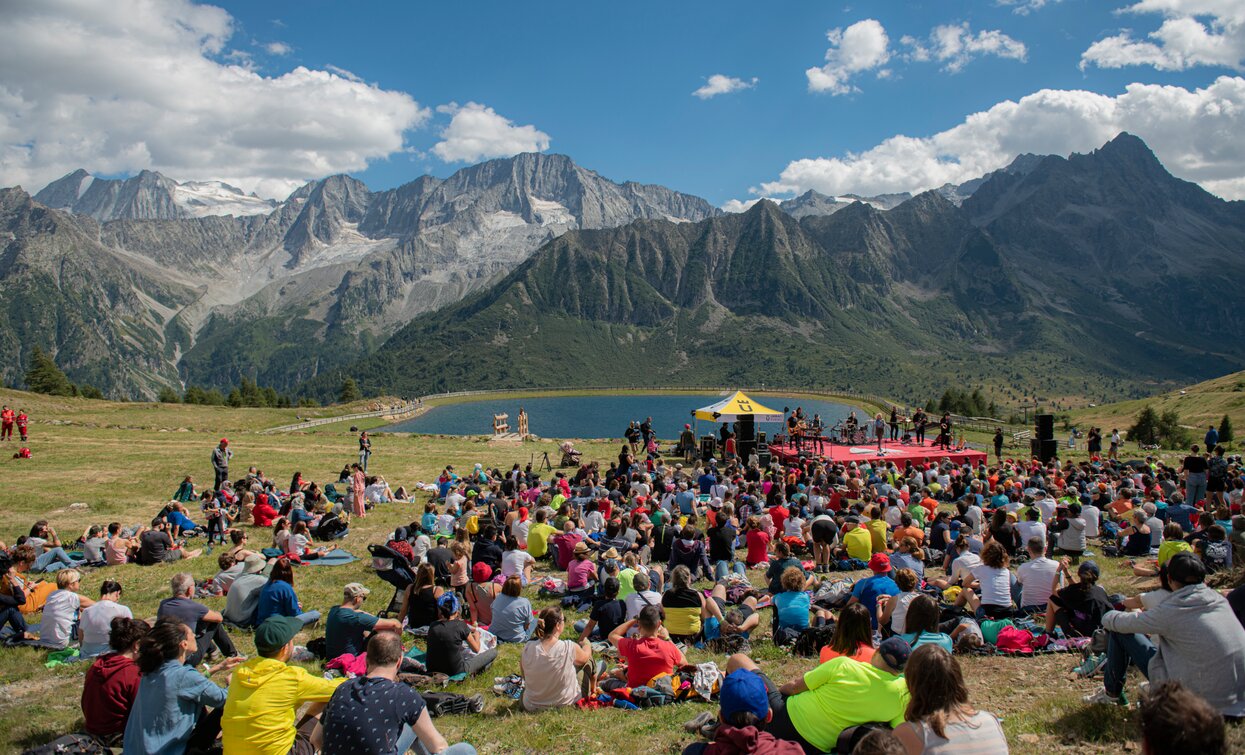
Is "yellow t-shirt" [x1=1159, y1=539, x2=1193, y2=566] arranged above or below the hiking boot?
above

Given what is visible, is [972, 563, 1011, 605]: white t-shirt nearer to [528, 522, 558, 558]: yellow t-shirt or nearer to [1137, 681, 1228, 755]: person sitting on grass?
[1137, 681, 1228, 755]: person sitting on grass

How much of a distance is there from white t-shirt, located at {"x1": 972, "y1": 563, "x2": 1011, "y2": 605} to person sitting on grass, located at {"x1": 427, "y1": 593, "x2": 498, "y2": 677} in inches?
282

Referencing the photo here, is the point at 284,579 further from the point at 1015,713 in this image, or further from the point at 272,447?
the point at 272,447

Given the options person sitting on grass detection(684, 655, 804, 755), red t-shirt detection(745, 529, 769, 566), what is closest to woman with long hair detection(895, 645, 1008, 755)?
person sitting on grass detection(684, 655, 804, 755)

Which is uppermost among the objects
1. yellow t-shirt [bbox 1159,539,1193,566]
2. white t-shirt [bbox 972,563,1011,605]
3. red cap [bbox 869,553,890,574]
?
yellow t-shirt [bbox 1159,539,1193,566]

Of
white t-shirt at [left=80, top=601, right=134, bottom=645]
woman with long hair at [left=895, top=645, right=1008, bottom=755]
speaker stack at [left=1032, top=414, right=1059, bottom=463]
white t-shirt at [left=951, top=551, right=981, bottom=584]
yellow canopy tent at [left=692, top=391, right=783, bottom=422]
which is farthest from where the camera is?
yellow canopy tent at [left=692, top=391, right=783, bottom=422]

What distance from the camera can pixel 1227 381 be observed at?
247ft

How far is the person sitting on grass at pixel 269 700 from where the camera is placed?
6160 mm

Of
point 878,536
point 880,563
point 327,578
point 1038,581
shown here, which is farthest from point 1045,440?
point 327,578

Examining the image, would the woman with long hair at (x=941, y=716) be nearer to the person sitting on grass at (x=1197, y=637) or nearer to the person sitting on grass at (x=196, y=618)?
the person sitting on grass at (x=1197, y=637)

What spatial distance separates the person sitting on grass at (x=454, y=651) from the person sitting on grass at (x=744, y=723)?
4.11 m

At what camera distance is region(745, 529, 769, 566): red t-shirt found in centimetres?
1528

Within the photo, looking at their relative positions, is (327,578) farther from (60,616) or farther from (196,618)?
(196,618)

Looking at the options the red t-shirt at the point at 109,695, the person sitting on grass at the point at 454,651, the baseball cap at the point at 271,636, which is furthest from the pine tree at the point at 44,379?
the baseball cap at the point at 271,636
